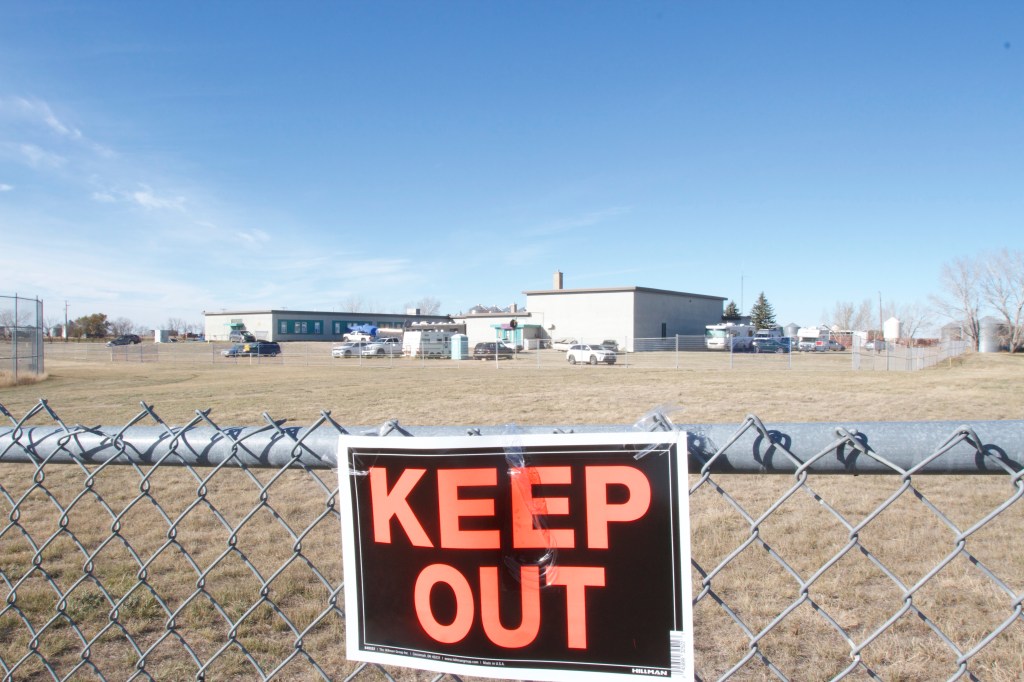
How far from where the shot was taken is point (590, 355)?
3603cm

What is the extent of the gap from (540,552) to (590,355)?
34958 millimetres

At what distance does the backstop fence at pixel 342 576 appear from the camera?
4.64 ft

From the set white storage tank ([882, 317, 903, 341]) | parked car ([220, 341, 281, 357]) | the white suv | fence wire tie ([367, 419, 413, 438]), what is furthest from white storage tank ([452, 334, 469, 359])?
white storage tank ([882, 317, 903, 341])

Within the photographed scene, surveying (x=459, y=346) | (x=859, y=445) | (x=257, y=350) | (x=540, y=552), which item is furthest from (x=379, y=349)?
(x=859, y=445)

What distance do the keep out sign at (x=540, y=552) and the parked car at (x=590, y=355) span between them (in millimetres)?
34192

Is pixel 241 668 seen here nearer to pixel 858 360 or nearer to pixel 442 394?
pixel 442 394

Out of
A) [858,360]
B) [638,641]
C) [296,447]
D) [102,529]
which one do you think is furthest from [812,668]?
[858,360]

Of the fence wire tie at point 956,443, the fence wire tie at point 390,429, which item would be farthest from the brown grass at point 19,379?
the fence wire tie at point 956,443

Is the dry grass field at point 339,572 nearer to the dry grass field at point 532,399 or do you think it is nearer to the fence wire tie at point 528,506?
the fence wire tie at point 528,506

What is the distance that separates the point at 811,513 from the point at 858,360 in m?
27.9

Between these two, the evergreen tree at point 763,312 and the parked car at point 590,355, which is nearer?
the parked car at point 590,355

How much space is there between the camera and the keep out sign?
130 centimetres

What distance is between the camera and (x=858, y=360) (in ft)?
98.9

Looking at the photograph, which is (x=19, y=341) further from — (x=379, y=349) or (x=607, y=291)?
(x=607, y=291)
